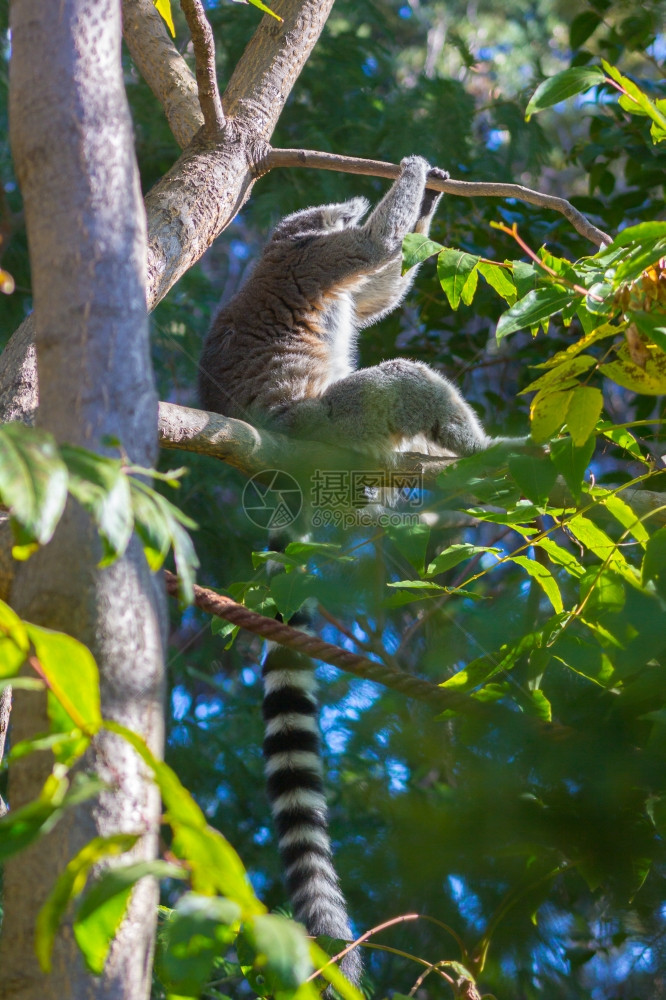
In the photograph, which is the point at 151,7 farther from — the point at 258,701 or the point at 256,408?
the point at 258,701

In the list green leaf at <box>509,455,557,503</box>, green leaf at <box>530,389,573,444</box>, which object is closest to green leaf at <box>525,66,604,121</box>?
green leaf at <box>530,389,573,444</box>

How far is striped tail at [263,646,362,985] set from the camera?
85.7 inches

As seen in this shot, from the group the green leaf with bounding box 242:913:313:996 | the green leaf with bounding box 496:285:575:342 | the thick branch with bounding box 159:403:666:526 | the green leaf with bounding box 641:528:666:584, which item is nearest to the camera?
the green leaf with bounding box 242:913:313:996

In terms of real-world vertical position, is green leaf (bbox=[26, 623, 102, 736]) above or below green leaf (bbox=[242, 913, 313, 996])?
above

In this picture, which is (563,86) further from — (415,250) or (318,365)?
(318,365)

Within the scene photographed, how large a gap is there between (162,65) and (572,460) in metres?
2.79

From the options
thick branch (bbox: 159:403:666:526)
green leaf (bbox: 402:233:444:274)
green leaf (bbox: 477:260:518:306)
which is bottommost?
green leaf (bbox: 402:233:444:274)

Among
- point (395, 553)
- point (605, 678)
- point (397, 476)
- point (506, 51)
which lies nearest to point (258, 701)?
point (395, 553)

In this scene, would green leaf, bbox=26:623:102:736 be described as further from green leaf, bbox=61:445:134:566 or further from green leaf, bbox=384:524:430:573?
green leaf, bbox=384:524:430:573

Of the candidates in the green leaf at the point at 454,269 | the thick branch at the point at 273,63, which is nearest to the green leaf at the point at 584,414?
the green leaf at the point at 454,269

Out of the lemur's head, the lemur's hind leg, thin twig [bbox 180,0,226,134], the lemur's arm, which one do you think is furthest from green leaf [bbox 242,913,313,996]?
the lemur's head

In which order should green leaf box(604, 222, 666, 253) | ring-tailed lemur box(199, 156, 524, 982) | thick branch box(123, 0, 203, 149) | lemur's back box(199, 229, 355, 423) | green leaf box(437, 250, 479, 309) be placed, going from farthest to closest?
lemur's back box(199, 229, 355, 423)
thick branch box(123, 0, 203, 149)
ring-tailed lemur box(199, 156, 524, 982)
green leaf box(437, 250, 479, 309)
green leaf box(604, 222, 666, 253)

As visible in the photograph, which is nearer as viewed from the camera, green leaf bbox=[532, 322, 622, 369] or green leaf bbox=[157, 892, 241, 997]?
green leaf bbox=[157, 892, 241, 997]

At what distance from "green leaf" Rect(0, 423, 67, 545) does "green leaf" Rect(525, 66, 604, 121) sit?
3.15 feet
